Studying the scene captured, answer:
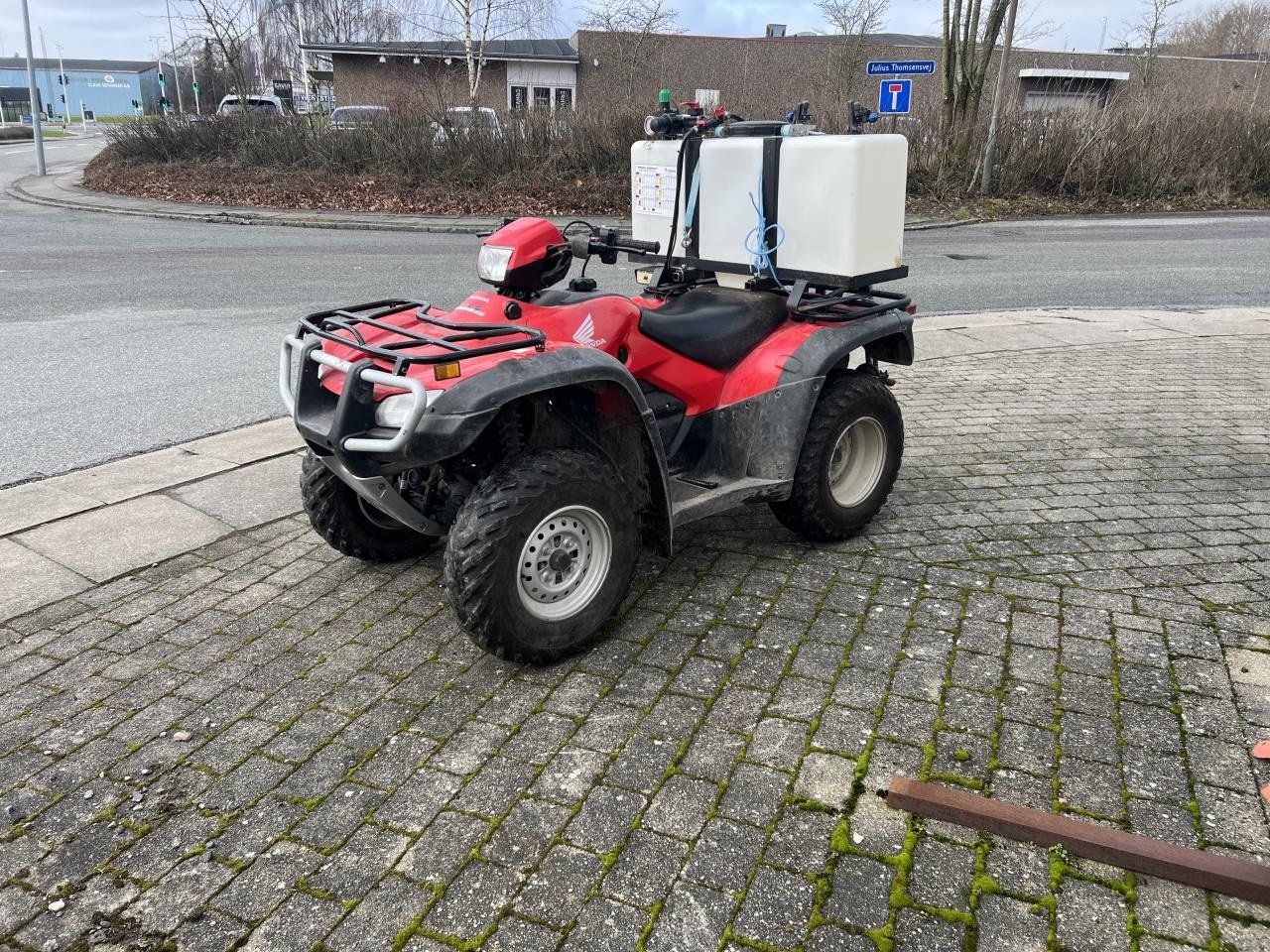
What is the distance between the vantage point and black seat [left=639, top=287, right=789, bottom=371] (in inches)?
161

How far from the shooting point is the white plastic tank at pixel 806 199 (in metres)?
3.99

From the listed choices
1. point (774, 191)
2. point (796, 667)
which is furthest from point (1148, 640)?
point (774, 191)

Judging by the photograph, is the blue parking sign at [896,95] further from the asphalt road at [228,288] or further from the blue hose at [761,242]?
the blue hose at [761,242]

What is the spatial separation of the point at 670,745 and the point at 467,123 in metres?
19.2

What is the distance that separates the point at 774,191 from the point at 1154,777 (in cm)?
263

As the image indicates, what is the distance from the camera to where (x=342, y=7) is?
46.0 m

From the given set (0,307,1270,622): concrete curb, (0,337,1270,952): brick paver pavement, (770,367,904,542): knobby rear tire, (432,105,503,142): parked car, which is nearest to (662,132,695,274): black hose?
(770,367,904,542): knobby rear tire

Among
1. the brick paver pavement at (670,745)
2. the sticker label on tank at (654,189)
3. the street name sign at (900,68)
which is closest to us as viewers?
the brick paver pavement at (670,745)

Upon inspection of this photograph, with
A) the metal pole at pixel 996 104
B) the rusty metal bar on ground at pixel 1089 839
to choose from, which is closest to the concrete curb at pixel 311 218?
the metal pole at pixel 996 104

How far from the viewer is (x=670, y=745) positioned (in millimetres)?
3051

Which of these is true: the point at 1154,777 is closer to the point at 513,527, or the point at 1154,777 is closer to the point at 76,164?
the point at 513,527

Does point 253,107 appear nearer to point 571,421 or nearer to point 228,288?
point 228,288

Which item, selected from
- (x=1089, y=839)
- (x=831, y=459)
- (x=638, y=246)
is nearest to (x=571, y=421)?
(x=638, y=246)

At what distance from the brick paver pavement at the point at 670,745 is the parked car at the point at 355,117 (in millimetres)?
18106
